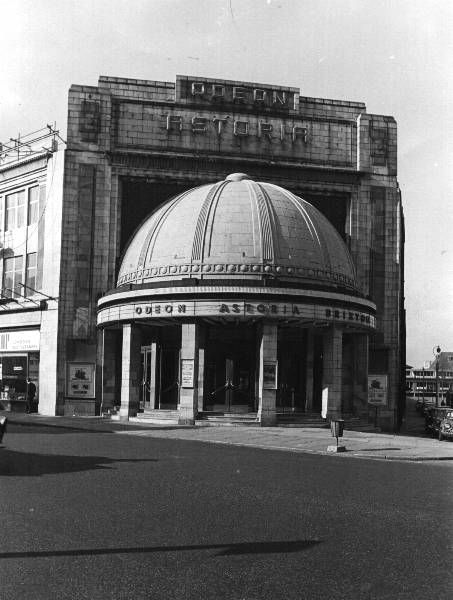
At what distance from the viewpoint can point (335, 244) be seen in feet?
142

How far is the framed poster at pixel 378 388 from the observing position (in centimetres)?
4553

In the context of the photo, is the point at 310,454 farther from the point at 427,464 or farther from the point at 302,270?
the point at 302,270

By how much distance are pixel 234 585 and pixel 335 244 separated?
3635cm

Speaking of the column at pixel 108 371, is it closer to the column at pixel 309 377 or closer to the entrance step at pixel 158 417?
the entrance step at pixel 158 417

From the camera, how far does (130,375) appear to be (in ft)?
128

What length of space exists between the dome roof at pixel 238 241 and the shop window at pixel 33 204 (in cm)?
863

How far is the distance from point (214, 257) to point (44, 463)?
73.9 ft

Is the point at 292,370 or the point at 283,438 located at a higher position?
the point at 292,370


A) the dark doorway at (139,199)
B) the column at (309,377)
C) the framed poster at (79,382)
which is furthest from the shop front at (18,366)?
the column at (309,377)

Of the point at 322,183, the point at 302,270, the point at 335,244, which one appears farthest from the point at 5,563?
the point at 322,183

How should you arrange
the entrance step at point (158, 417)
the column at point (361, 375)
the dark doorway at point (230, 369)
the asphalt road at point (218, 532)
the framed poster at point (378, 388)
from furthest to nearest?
1. the framed poster at point (378, 388)
2. the column at point (361, 375)
3. the dark doorway at point (230, 369)
4. the entrance step at point (158, 417)
5. the asphalt road at point (218, 532)

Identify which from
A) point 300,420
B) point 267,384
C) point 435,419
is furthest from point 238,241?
point 435,419

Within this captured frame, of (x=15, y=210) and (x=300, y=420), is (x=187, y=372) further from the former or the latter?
(x=15, y=210)

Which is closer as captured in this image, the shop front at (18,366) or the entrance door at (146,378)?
the entrance door at (146,378)
